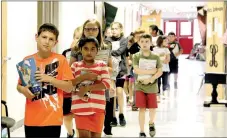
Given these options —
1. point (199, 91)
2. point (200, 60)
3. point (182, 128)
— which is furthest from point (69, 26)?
point (200, 60)

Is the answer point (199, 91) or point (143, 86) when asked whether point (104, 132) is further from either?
point (199, 91)

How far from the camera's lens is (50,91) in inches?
115

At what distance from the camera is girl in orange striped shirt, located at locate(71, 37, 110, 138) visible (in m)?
3.57

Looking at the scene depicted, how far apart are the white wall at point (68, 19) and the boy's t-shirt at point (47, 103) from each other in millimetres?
4424

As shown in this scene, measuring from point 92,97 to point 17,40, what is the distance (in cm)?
241

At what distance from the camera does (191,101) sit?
9180mm

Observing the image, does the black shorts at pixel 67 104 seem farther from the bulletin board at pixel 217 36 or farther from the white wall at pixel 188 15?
the white wall at pixel 188 15

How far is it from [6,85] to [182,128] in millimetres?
2405

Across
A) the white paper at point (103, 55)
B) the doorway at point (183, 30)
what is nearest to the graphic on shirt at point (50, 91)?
the white paper at point (103, 55)

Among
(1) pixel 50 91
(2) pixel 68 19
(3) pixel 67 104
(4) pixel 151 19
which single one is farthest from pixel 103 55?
(4) pixel 151 19

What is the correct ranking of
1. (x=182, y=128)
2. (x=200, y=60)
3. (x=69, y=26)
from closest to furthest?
(x=182, y=128), (x=69, y=26), (x=200, y=60)

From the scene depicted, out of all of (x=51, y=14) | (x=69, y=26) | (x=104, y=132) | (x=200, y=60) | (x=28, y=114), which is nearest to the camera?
(x=28, y=114)

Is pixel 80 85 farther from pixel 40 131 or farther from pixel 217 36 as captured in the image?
pixel 217 36

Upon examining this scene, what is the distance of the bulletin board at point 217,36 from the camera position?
9.22 m
